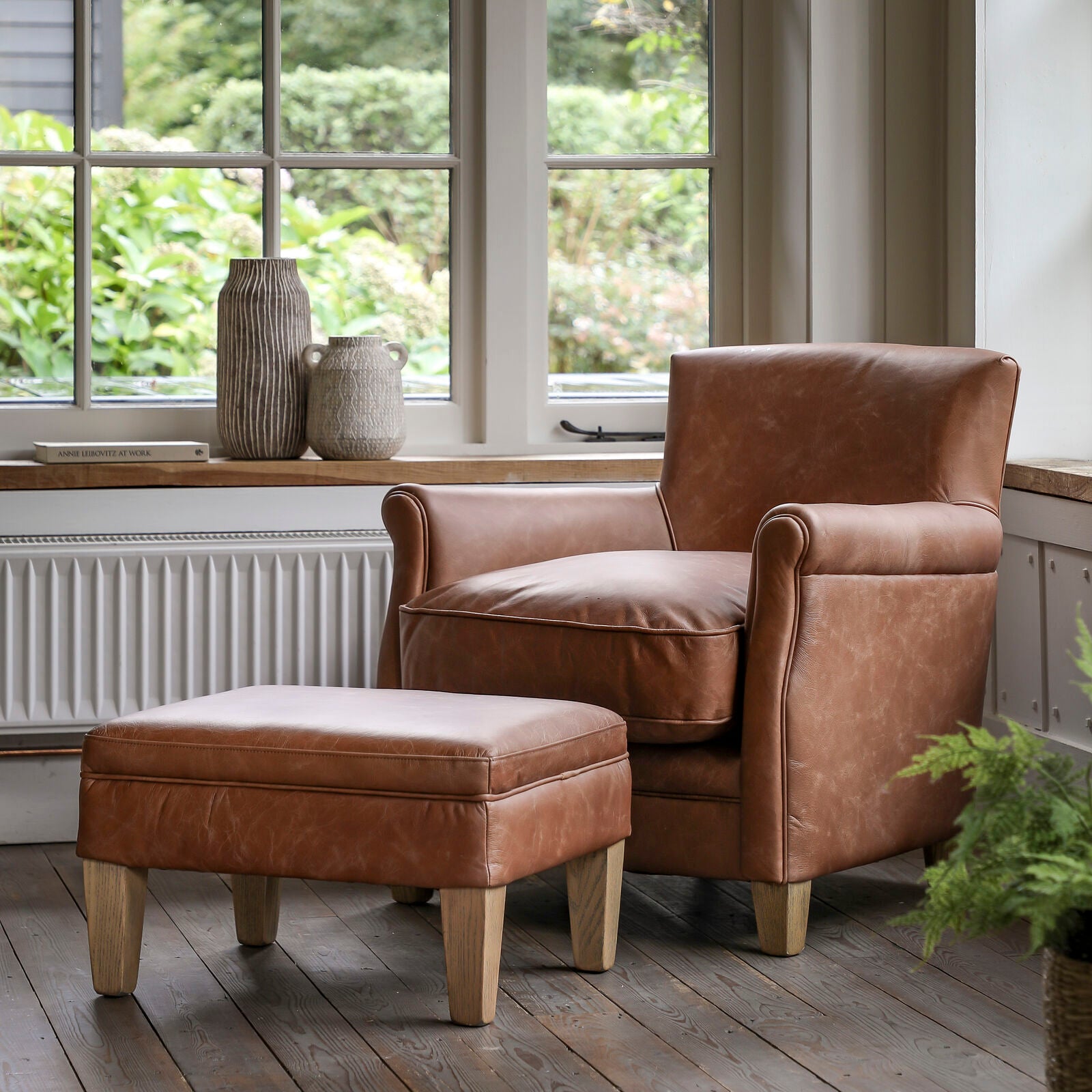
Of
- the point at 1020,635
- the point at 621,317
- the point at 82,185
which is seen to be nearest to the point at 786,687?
the point at 1020,635

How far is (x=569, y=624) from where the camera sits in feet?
6.93

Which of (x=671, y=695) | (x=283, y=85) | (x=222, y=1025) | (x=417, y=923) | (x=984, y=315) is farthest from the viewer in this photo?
(x=283, y=85)

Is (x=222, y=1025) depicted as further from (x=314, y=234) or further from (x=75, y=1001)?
(x=314, y=234)

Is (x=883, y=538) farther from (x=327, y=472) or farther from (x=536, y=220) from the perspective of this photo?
(x=536, y=220)

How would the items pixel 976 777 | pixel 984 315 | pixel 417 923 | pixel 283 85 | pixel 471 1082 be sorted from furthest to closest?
pixel 283 85
pixel 984 315
pixel 417 923
pixel 471 1082
pixel 976 777

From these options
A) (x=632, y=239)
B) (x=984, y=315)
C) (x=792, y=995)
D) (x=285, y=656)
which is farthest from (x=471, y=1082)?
(x=632, y=239)

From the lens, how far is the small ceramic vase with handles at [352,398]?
2.85m

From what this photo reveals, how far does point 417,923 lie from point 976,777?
50.2 inches

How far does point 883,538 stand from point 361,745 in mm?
799

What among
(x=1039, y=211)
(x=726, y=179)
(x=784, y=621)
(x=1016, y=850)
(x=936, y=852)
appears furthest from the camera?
(x=726, y=179)

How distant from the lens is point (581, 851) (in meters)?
1.90

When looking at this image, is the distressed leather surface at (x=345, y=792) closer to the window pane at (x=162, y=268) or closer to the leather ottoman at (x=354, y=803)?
the leather ottoman at (x=354, y=803)

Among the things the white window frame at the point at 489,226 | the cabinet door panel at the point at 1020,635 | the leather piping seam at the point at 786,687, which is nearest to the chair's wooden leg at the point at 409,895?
the leather piping seam at the point at 786,687

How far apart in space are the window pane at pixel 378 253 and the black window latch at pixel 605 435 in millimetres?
318
